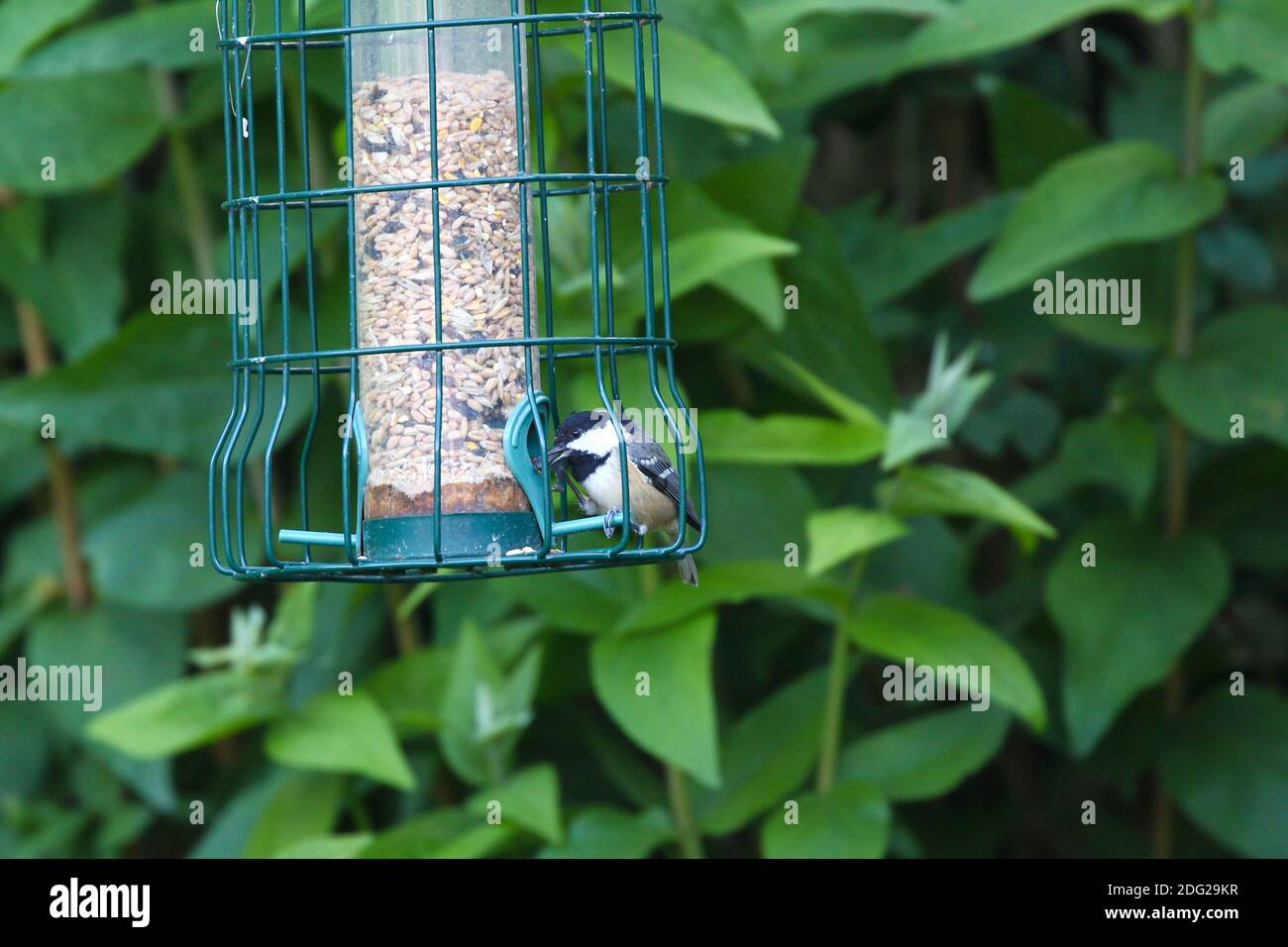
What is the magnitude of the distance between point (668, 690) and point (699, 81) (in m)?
1.52

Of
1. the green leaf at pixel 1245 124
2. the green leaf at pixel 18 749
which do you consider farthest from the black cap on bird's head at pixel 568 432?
the green leaf at pixel 18 749

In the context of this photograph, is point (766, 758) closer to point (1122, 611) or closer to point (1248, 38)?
point (1122, 611)

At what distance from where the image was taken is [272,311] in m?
5.00

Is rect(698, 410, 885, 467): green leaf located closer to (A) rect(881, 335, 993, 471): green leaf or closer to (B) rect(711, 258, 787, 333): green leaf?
(A) rect(881, 335, 993, 471): green leaf

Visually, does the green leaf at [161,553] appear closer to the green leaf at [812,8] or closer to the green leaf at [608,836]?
the green leaf at [608,836]

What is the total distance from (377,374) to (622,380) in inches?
31.8

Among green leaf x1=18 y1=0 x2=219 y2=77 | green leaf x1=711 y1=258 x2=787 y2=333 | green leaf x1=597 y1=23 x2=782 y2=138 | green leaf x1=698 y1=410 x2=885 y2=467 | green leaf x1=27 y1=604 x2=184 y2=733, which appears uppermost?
green leaf x1=18 y1=0 x2=219 y2=77

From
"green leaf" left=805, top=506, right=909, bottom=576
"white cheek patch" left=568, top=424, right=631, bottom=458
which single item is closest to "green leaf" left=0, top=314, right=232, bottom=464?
"white cheek patch" left=568, top=424, right=631, bottom=458

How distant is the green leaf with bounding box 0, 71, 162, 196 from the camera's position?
473 centimetres

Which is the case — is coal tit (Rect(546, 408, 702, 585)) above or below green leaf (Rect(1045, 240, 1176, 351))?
below

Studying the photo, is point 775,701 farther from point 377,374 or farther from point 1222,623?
point 1222,623

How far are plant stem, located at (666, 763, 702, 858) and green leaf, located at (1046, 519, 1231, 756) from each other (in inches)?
42.7

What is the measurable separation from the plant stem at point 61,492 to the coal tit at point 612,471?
2.52m

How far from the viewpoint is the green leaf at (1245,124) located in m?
4.82
